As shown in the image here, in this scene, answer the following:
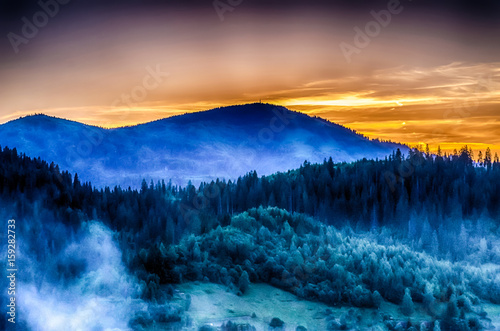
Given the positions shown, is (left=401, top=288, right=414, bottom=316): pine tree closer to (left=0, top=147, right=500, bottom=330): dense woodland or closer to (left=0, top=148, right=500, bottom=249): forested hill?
(left=0, top=147, right=500, bottom=330): dense woodland

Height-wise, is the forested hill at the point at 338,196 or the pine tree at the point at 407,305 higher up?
the forested hill at the point at 338,196

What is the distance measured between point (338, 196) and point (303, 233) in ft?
197

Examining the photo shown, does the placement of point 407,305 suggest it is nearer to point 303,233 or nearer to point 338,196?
point 303,233

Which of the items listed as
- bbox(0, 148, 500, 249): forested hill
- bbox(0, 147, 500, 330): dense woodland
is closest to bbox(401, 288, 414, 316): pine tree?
bbox(0, 147, 500, 330): dense woodland

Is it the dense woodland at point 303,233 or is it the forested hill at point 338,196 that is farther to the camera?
the forested hill at point 338,196

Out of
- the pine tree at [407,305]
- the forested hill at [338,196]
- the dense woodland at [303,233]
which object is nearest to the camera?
the dense woodland at [303,233]

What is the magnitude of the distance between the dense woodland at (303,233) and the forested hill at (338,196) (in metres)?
0.35

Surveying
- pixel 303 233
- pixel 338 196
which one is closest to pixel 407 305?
pixel 303 233

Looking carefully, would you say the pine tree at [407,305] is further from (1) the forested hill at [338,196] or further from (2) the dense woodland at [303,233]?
(1) the forested hill at [338,196]

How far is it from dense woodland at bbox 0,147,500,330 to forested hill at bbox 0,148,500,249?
1.14 ft

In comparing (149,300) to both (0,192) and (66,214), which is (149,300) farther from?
(0,192)

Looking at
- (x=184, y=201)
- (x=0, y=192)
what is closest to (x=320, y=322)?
(x=0, y=192)

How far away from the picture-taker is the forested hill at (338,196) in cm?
8806

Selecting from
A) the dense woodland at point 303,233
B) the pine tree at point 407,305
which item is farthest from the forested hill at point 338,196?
the pine tree at point 407,305
